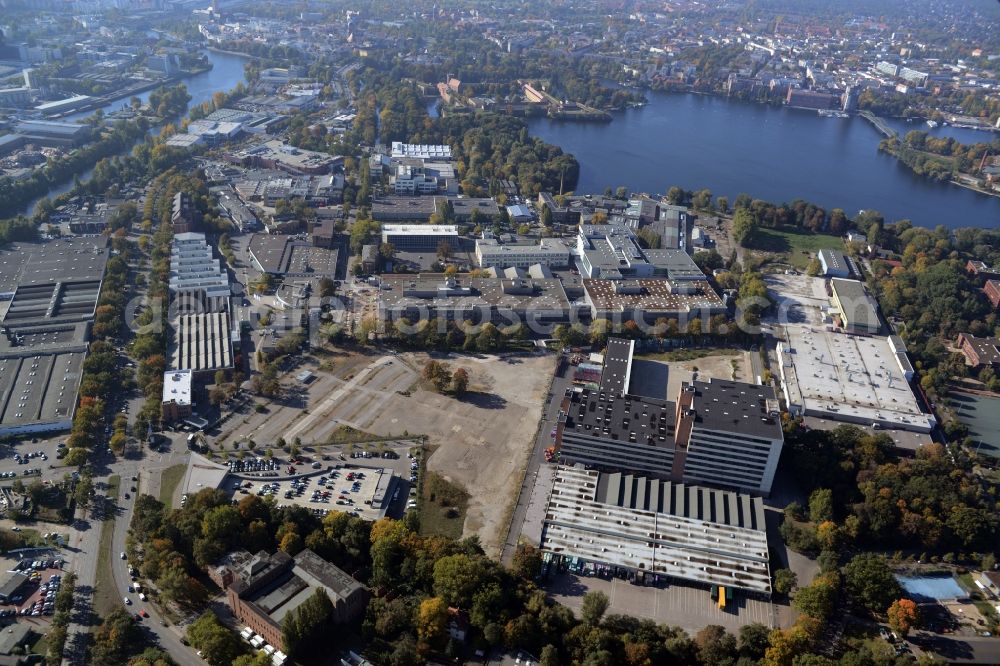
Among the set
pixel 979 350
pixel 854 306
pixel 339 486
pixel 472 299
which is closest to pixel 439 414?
pixel 339 486

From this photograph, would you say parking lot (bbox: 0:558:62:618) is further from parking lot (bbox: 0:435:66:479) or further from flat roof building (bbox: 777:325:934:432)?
flat roof building (bbox: 777:325:934:432)

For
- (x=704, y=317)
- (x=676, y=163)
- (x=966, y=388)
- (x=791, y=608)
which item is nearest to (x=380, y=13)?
(x=676, y=163)

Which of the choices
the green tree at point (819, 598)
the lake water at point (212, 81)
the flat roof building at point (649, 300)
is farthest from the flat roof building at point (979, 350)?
the lake water at point (212, 81)

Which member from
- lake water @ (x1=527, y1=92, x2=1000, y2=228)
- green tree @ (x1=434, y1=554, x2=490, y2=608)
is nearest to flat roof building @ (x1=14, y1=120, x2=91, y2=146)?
lake water @ (x1=527, y1=92, x2=1000, y2=228)

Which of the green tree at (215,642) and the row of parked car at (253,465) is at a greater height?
the green tree at (215,642)

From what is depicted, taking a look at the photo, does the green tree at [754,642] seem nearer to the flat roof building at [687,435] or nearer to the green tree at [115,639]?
the flat roof building at [687,435]

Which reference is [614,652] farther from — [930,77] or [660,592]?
[930,77]
